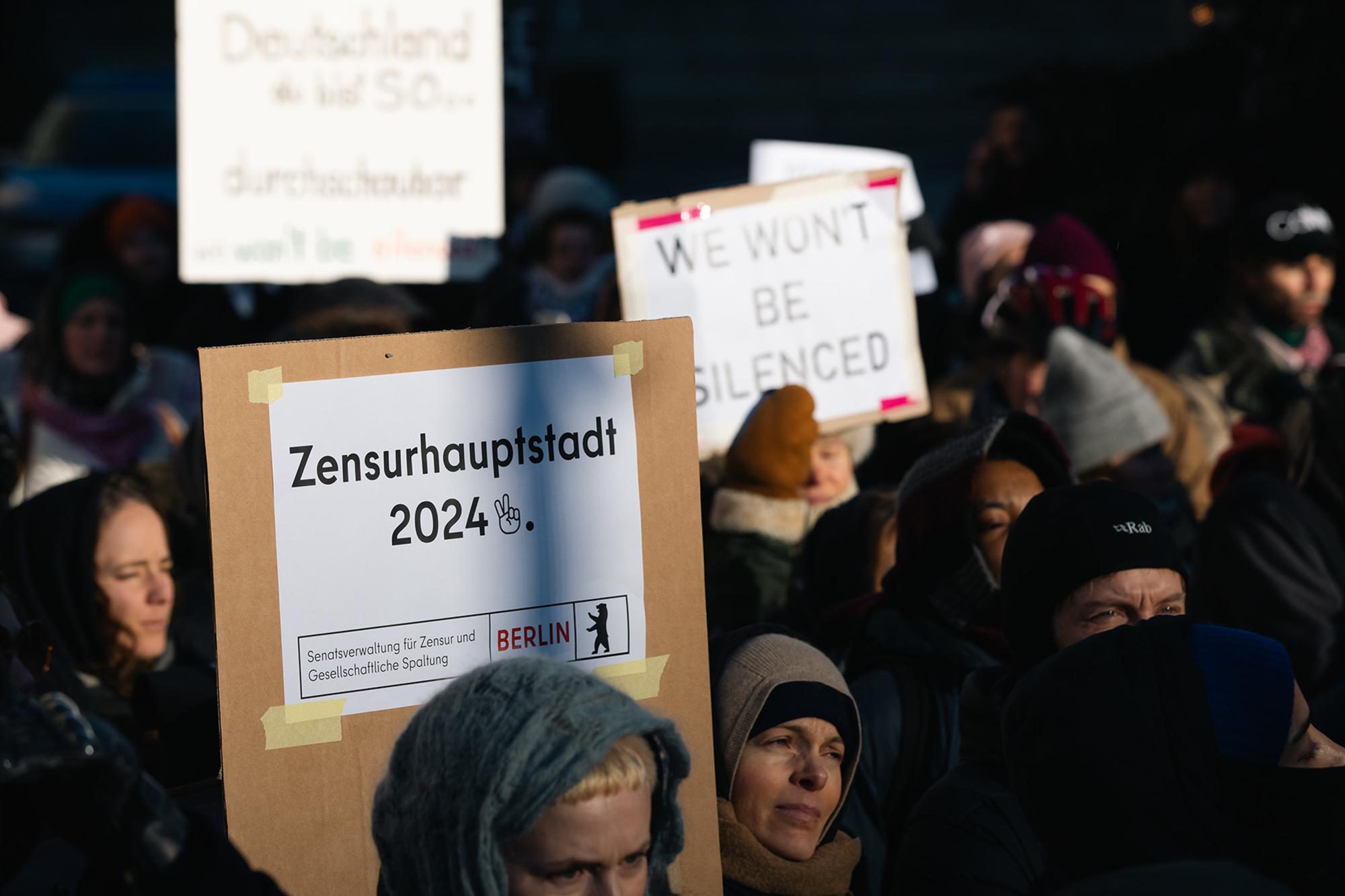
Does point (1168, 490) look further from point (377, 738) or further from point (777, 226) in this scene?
point (377, 738)

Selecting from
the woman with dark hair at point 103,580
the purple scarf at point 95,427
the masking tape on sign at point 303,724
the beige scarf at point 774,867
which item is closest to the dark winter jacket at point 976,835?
the beige scarf at point 774,867

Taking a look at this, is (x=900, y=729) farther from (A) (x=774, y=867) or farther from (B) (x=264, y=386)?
(B) (x=264, y=386)

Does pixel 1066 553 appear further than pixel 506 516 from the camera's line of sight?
Yes

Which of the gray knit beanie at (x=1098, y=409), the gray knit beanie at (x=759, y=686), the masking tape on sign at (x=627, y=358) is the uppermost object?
the masking tape on sign at (x=627, y=358)

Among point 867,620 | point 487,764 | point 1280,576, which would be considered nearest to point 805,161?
point 1280,576

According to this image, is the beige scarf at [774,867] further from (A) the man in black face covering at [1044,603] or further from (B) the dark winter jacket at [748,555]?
(B) the dark winter jacket at [748,555]

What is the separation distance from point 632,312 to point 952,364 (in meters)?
2.91

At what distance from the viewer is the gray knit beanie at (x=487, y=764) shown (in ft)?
6.41

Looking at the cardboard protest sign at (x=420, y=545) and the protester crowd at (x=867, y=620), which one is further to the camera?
the cardboard protest sign at (x=420, y=545)

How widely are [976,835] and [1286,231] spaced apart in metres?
3.77

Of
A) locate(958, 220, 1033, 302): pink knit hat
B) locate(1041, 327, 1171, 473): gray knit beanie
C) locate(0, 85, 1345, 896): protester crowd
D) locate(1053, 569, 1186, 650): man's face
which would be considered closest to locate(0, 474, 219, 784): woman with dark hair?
locate(0, 85, 1345, 896): protester crowd

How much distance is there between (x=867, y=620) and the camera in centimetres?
337

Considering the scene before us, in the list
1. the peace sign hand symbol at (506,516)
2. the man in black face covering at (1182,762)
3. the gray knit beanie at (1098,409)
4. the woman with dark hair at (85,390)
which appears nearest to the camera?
the man in black face covering at (1182,762)

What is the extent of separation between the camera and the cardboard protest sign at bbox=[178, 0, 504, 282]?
18.0ft
